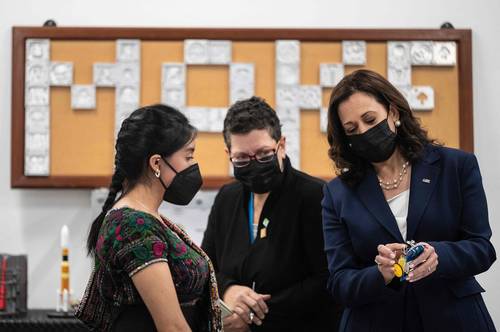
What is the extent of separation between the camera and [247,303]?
2234 mm

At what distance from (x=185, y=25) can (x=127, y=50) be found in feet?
1.08

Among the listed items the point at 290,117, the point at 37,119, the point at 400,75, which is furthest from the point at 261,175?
the point at 37,119

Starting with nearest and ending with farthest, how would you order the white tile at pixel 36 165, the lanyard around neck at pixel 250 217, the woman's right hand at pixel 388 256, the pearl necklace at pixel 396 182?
the woman's right hand at pixel 388 256, the pearl necklace at pixel 396 182, the lanyard around neck at pixel 250 217, the white tile at pixel 36 165

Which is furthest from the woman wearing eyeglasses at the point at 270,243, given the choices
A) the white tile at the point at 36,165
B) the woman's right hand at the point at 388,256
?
the white tile at the point at 36,165

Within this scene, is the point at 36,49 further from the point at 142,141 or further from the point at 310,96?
the point at 142,141

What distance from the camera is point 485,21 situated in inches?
148

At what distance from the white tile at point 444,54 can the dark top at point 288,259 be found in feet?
5.25

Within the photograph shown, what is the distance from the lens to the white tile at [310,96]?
12.1 ft

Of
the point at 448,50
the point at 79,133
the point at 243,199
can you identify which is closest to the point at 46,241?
the point at 79,133

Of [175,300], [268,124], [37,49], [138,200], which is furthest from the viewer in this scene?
[37,49]

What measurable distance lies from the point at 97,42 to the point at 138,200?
2065 millimetres

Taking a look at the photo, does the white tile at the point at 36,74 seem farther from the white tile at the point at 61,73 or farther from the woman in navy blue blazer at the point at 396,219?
the woman in navy blue blazer at the point at 396,219

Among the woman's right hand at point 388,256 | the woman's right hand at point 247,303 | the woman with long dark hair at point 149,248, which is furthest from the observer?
the woman's right hand at point 247,303

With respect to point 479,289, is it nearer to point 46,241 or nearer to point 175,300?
point 175,300
